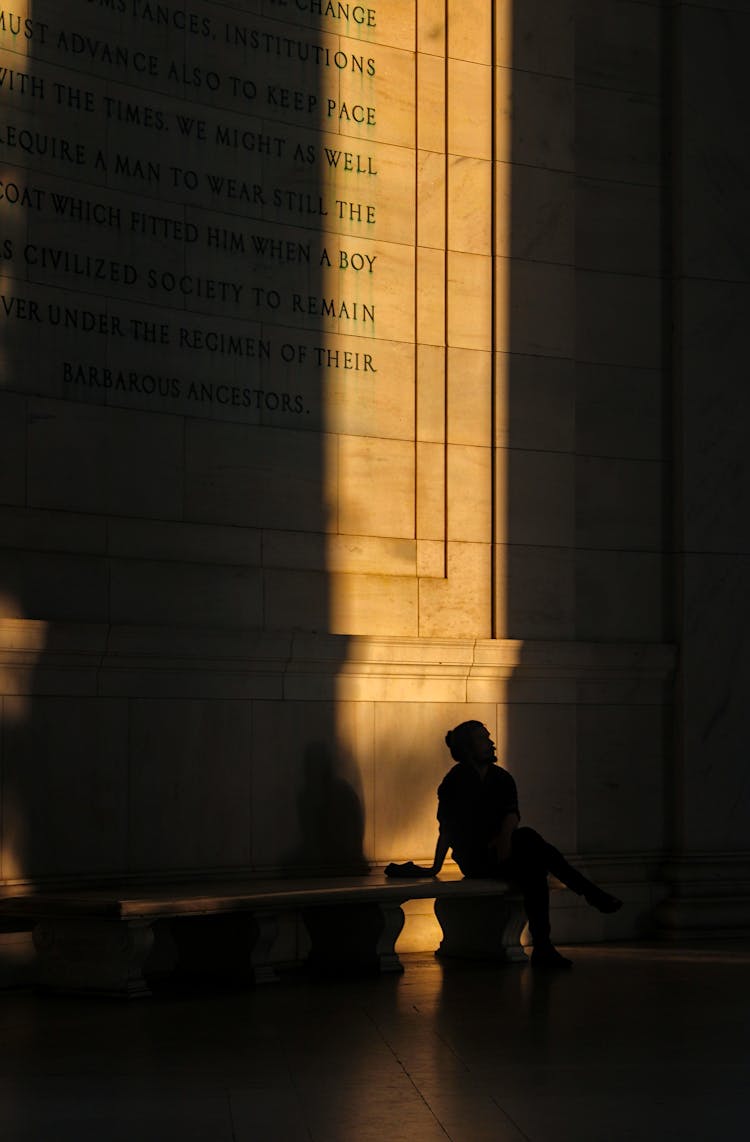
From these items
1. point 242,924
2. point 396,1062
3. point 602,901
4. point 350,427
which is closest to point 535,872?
point 602,901

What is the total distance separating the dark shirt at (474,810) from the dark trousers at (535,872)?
0.19m

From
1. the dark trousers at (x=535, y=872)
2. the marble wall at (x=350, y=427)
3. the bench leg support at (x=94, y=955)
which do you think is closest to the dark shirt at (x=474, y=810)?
the dark trousers at (x=535, y=872)

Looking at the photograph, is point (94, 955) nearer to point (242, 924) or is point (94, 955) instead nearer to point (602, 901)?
point (242, 924)

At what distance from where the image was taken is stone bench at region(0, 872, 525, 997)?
12.6 metres

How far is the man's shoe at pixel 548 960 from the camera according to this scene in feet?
47.9

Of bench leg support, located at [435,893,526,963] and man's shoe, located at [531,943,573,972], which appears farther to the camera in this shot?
bench leg support, located at [435,893,526,963]

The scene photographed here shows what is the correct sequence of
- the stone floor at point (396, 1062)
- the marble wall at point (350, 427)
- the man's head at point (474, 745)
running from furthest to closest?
1. the man's head at point (474, 745)
2. the marble wall at point (350, 427)
3. the stone floor at point (396, 1062)

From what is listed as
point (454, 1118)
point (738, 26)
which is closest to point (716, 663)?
point (738, 26)

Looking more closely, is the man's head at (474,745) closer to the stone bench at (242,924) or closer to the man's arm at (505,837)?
the man's arm at (505,837)

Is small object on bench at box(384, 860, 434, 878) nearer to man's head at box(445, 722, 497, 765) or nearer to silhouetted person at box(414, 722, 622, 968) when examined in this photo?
silhouetted person at box(414, 722, 622, 968)

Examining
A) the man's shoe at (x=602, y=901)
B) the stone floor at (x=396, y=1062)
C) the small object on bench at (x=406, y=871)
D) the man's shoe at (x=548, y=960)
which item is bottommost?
the man's shoe at (x=548, y=960)

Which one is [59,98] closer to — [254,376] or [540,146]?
[254,376]

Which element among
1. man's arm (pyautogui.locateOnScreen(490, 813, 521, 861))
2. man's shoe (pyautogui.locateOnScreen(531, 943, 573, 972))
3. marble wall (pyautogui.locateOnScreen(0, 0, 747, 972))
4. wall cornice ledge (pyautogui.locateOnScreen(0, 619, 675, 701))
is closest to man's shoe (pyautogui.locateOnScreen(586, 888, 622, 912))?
man's shoe (pyautogui.locateOnScreen(531, 943, 573, 972))

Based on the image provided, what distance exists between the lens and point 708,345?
17844 mm
